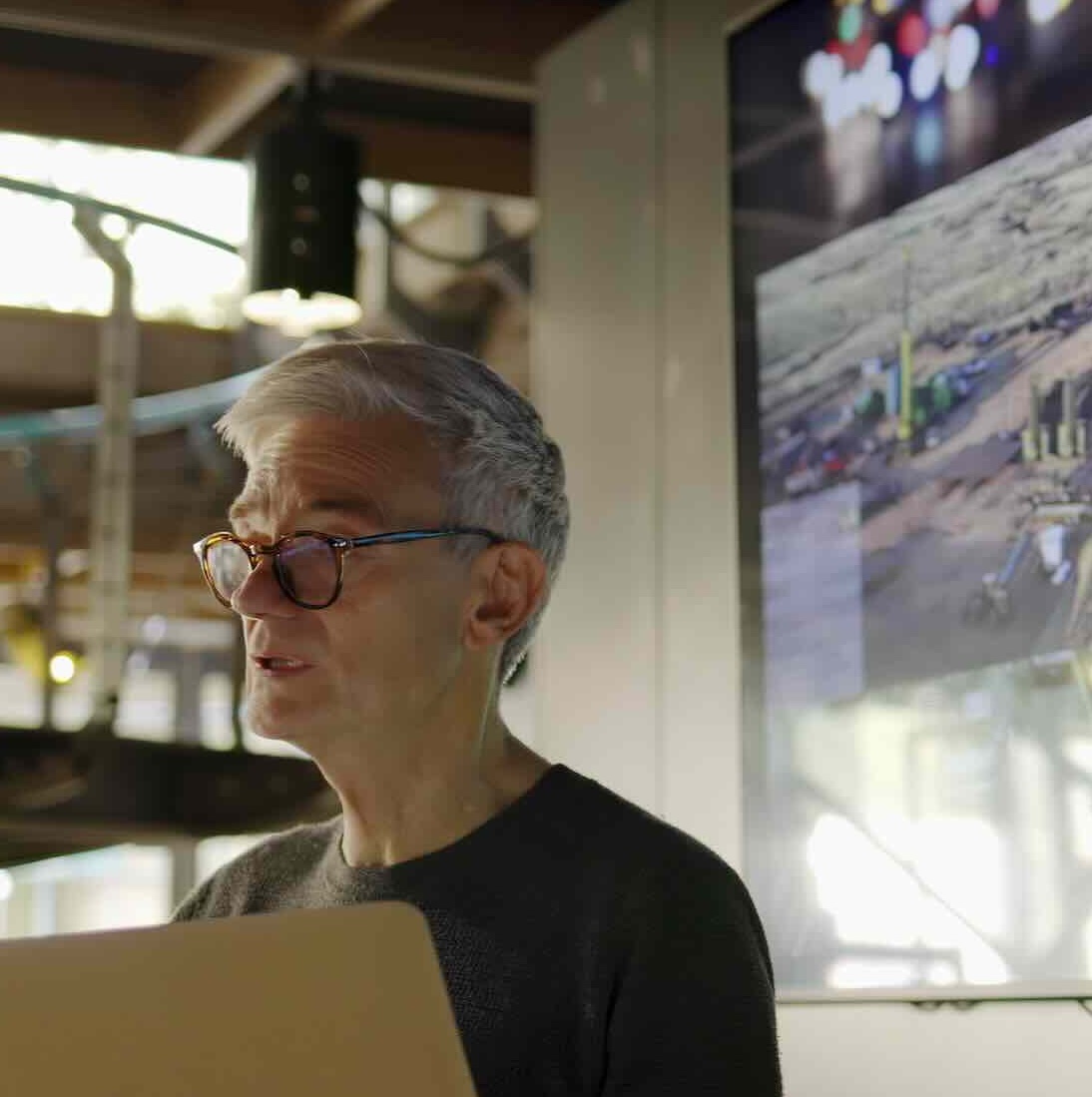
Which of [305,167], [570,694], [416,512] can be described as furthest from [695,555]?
[416,512]

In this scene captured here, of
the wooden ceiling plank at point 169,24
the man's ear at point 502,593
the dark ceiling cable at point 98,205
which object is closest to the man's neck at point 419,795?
the man's ear at point 502,593

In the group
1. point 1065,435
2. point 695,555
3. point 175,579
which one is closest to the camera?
point 1065,435

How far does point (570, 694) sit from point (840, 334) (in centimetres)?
92

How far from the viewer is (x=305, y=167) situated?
353 cm

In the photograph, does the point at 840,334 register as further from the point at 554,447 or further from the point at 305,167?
the point at 305,167

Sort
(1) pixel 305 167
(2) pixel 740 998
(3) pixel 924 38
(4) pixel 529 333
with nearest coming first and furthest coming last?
(2) pixel 740 998 → (3) pixel 924 38 → (1) pixel 305 167 → (4) pixel 529 333

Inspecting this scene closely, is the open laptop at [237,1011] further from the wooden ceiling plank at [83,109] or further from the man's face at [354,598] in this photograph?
the wooden ceiling plank at [83,109]

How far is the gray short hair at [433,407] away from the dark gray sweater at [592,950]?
0.79 ft

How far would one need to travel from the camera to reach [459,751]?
143 cm

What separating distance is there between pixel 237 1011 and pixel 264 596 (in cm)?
61

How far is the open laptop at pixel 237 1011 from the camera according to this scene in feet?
2.54

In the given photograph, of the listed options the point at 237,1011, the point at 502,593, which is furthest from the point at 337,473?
the point at 237,1011

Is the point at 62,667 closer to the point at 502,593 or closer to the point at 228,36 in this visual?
the point at 228,36

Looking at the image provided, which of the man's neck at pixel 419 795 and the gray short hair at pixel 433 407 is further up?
the gray short hair at pixel 433 407
